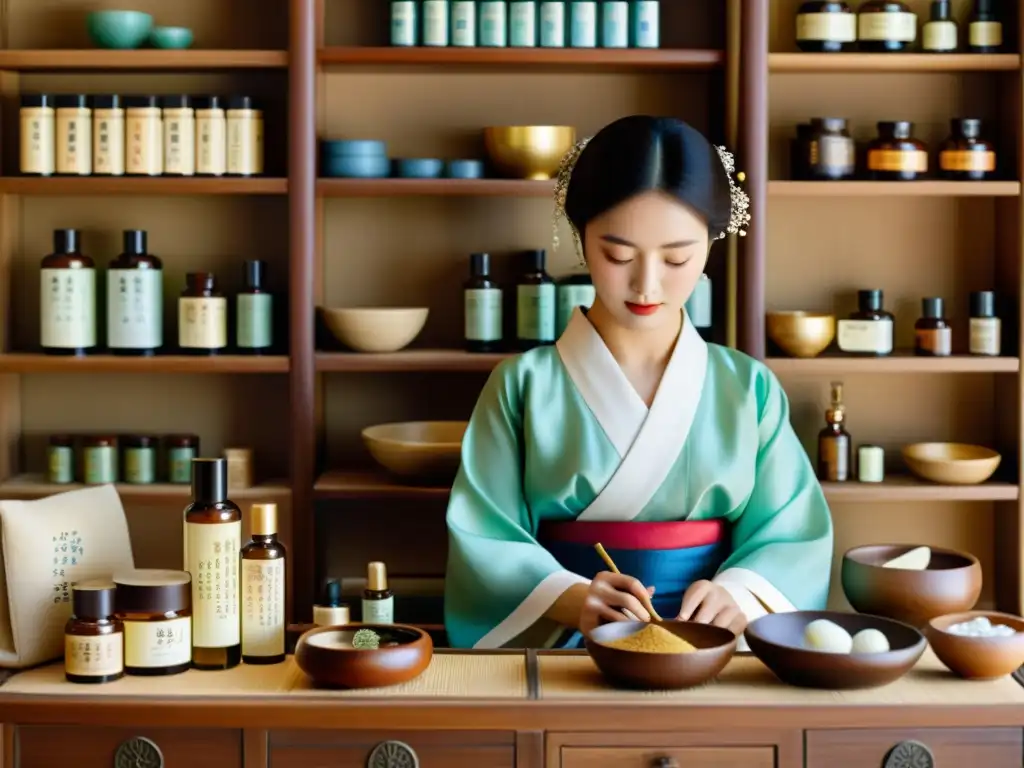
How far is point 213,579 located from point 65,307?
52.1 inches

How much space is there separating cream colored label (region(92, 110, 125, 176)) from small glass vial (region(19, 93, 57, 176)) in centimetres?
10

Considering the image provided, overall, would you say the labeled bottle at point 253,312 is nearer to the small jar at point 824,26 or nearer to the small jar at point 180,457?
the small jar at point 180,457

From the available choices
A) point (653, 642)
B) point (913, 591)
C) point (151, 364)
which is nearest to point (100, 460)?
point (151, 364)

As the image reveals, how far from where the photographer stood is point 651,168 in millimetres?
2252

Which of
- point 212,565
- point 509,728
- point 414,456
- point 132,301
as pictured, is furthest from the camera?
point 132,301

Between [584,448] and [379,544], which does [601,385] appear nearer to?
[584,448]

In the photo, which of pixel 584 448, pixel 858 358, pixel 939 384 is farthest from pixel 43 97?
pixel 939 384

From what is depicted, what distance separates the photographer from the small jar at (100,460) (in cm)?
302

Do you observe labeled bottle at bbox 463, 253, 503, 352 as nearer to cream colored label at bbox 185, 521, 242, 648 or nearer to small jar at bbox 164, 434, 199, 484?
small jar at bbox 164, 434, 199, 484

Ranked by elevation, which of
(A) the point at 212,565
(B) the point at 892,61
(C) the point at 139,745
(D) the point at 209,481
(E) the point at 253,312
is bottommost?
(C) the point at 139,745

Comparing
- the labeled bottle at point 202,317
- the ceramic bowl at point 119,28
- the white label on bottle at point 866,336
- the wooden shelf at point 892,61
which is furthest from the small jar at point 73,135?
the white label on bottle at point 866,336

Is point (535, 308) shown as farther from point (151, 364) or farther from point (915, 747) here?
point (915, 747)

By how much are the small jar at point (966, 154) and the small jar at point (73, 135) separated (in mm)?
1821

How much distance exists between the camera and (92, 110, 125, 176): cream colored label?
9.63 feet
